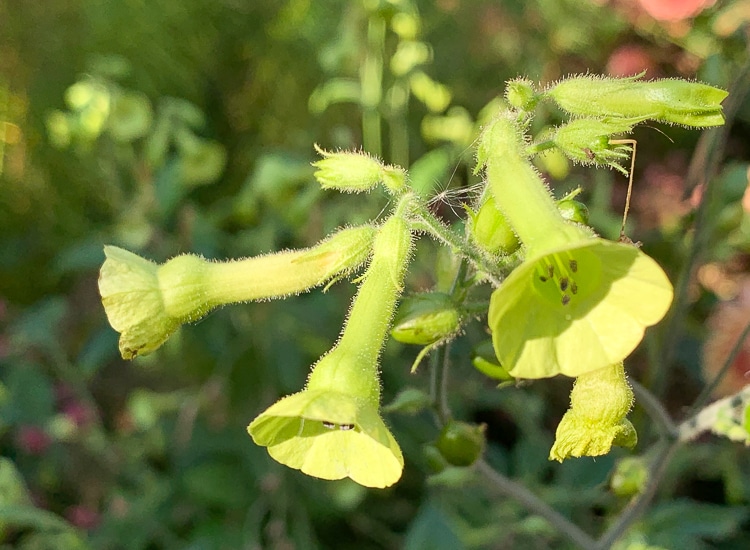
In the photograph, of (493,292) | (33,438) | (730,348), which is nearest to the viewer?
(493,292)

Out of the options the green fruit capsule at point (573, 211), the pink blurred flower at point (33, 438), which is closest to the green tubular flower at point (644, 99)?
the green fruit capsule at point (573, 211)

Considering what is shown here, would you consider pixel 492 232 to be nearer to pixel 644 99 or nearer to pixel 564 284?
pixel 564 284

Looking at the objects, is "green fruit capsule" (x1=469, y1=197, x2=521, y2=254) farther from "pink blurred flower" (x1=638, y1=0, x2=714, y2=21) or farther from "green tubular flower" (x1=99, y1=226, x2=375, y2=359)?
"pink blurred flower" (x1=638, y1=0, x2=714, y2=21)

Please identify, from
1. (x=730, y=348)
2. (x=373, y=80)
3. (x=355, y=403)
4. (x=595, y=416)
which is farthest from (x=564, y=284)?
(x=373, y=80)

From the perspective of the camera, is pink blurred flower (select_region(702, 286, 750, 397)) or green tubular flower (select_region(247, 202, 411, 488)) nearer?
green tubular flower (select_region(247, 202, 411, 488))

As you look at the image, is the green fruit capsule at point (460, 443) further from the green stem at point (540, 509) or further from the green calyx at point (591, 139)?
the green calyx at point (591, 139)

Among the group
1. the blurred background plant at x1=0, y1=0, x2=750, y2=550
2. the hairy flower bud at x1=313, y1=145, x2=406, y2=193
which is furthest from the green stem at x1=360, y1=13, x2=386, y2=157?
the hairy flower bud at x1=313, y1=145, x2=406, y2=193

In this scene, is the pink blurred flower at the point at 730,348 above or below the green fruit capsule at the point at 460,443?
below
